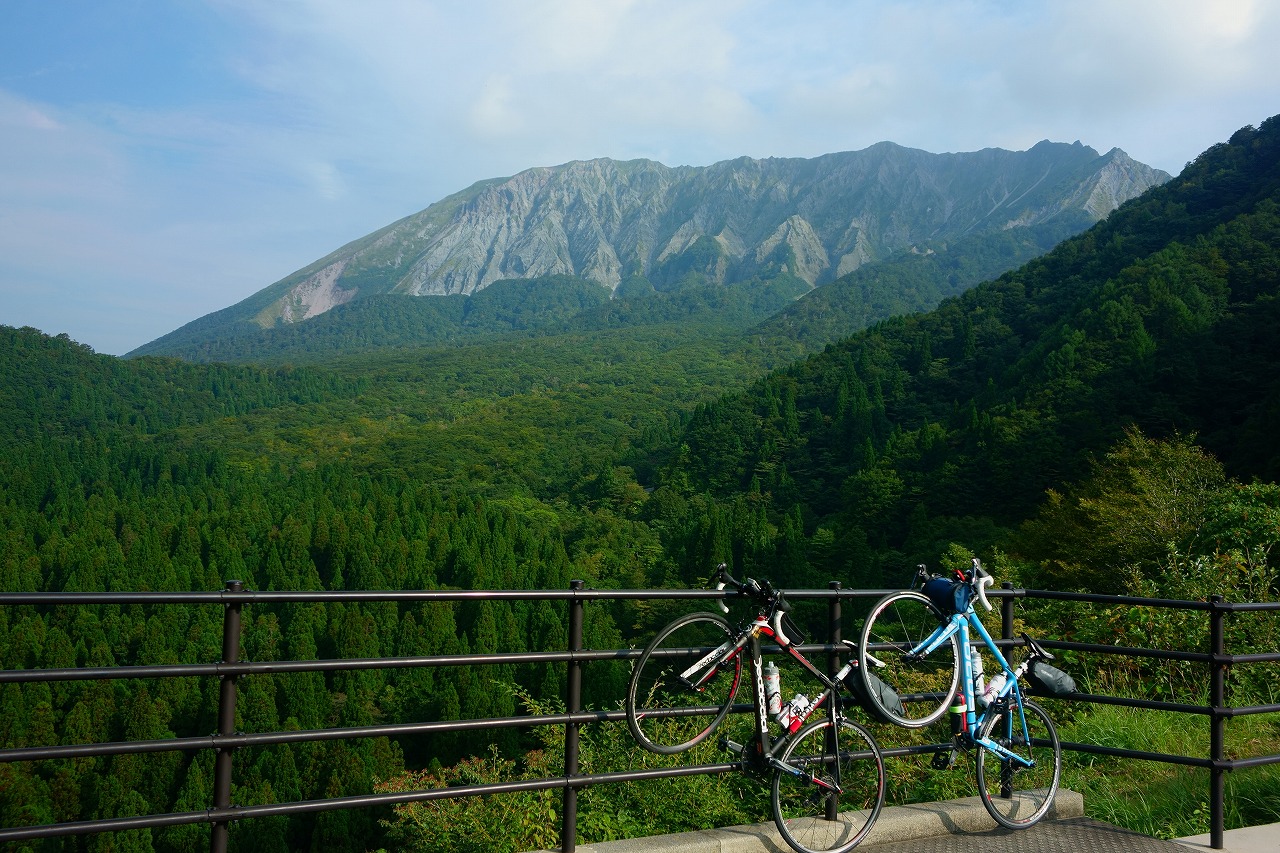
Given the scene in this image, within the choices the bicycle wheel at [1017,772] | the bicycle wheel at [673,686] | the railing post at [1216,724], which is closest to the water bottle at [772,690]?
the bicycle wheel at [673,686]

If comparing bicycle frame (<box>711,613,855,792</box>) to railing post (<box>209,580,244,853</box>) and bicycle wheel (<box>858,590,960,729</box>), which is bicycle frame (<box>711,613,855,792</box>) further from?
railing post (<box>209,580,244,853</box>)

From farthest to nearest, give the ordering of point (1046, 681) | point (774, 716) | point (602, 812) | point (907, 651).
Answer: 1. point (602, 812)
2. point (1046, 681)
3. point (907, 651)
4. point (774, 716)

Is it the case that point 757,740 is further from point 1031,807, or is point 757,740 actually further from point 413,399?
point 413,399

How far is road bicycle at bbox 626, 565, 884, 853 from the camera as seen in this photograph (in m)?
3.77

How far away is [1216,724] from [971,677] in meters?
1.21

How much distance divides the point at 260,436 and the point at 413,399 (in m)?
36.6

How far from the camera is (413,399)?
180 m

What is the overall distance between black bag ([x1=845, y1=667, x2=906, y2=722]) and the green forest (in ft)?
5.39

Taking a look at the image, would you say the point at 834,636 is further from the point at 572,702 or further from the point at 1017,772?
the point at 572,702

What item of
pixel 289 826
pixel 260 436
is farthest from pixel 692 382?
pixel 289 826

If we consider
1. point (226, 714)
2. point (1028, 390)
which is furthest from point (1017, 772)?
point (1028, 390)

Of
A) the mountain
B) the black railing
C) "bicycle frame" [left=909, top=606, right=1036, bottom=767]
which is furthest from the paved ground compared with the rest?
the mountain

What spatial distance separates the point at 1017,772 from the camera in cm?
443

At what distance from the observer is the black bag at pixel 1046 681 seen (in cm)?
446
